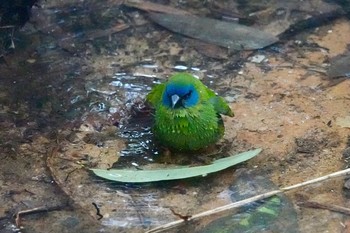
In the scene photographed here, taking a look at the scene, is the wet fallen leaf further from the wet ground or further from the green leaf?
the green leaf

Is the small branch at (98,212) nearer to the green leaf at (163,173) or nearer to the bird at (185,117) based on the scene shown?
the green leaf at (163,173)

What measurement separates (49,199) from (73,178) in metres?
0.26

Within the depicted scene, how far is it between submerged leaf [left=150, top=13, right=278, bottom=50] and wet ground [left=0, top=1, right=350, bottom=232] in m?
0.10

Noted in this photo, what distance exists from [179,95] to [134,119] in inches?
28.1

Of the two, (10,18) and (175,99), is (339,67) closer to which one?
(175,99)

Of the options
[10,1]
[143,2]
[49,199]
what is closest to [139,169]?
[49,199]

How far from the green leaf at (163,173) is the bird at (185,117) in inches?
6.5

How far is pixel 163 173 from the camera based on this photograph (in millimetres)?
4875

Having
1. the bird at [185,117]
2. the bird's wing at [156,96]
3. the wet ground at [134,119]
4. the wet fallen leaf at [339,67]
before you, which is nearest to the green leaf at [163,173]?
the wet ground at [134,119]

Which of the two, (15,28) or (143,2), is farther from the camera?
(143,2)

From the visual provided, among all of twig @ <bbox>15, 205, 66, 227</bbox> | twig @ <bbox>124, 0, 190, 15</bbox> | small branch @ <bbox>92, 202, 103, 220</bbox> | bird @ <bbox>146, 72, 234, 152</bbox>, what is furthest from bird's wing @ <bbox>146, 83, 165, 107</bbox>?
twig @ <bbox>124, 0, 190, 15</bbox>

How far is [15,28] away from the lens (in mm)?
6328

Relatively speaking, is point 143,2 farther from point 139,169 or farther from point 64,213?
point 64,213

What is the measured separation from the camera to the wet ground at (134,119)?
461 centimetres
